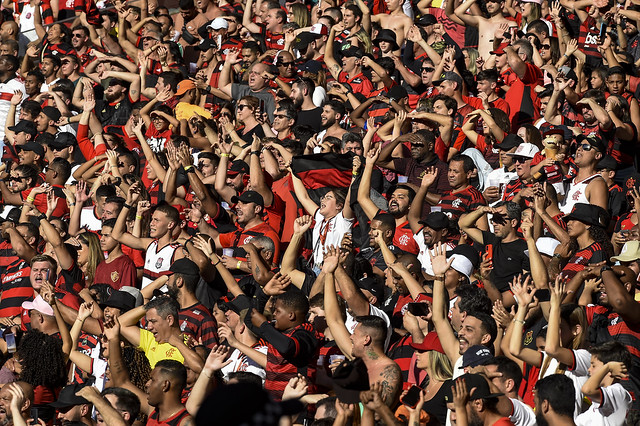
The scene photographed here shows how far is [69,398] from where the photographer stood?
750cm

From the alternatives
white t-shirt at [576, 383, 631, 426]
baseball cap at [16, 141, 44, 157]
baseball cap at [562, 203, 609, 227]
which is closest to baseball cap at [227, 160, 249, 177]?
baseball cap at [16, 141, 44, 157]

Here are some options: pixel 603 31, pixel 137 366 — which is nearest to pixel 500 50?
pixel 603 31

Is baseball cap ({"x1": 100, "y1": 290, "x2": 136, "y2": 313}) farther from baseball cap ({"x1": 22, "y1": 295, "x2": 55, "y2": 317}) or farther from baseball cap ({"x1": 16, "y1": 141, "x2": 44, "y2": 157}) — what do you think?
baseball cap ({"x1": 16, "y1": 141, "x2": 44, "y2": 157})

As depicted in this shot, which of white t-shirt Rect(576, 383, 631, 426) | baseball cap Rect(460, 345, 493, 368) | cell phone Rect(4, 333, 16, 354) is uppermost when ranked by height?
white t-shirt Rect(576, 383, 631, 426)

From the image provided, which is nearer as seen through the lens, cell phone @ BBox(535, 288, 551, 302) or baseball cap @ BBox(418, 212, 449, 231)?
cell phone @ BBox(535, 288, 551, 302)

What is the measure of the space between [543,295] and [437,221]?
1570 millimetres

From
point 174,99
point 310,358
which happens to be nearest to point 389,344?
point 310,358

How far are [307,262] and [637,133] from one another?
3190mm

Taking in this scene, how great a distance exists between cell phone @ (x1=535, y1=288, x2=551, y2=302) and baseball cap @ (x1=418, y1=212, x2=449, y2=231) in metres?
1.41

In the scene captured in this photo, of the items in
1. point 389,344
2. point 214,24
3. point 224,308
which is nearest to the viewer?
point 389,344

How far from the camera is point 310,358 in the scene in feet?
24.0

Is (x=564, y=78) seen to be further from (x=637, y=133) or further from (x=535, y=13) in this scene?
(x=535, y=13)

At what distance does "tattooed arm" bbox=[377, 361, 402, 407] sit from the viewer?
6695 millimetres

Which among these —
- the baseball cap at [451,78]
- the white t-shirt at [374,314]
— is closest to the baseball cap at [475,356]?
the white t-shirt at [374,314]
